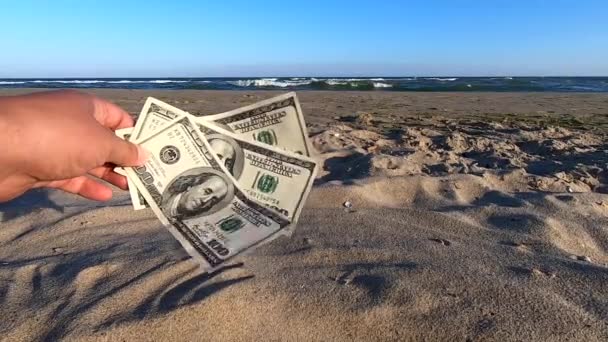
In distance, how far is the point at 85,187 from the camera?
6.06 ft

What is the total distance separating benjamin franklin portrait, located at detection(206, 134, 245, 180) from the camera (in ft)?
6.38

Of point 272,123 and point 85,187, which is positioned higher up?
point 272,123

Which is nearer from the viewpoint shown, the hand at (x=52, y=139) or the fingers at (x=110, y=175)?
the hand at (x=52, y=139)

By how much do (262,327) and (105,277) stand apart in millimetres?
827

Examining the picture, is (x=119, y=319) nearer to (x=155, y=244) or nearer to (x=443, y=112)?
(x=155, y=244)

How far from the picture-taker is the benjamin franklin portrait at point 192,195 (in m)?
1.89

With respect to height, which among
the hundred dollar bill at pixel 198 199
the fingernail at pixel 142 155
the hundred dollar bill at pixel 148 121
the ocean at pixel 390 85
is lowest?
the ocean at pixel 390 85

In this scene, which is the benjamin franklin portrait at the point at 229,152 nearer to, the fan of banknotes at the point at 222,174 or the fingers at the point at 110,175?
the fan of banknotes at the point at 222,174

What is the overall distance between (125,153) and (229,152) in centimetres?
43

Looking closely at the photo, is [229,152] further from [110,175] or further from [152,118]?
[110,175]

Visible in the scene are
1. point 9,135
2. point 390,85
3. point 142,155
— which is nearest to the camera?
point 9,135

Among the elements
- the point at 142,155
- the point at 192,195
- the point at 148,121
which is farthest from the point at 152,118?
the point at 192,195

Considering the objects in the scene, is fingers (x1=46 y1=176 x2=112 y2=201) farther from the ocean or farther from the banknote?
the ocean

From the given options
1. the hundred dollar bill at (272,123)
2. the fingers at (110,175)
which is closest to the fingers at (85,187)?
the fingers at (110,175)
